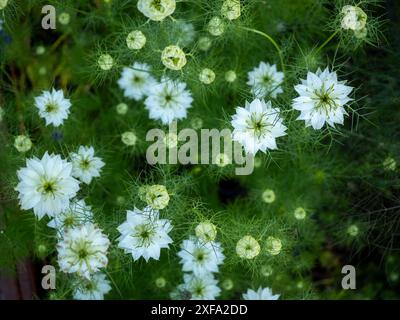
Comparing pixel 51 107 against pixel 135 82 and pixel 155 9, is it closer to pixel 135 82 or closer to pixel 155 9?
pixel 135 82

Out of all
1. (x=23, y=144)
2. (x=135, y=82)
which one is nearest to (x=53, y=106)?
(x=23, y=144)

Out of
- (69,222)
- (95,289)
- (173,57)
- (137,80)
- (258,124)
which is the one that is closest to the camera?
(173,57)

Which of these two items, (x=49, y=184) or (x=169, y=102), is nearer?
(x=49, y=184)

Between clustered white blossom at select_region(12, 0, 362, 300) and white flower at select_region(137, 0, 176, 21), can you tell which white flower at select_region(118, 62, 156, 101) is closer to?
clustered white blossom at select_region(12, 0, 362, 300)

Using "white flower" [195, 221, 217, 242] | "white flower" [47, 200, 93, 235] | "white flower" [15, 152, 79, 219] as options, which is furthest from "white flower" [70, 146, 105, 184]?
"white flower" [195, 221, 217, 242]

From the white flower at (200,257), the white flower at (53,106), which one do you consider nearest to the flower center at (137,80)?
the white flower at (53,106)

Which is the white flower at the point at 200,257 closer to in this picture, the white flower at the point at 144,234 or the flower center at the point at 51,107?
the white flower at the point at 144,234

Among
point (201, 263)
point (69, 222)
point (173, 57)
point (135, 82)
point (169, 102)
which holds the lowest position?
point (201, 263)
